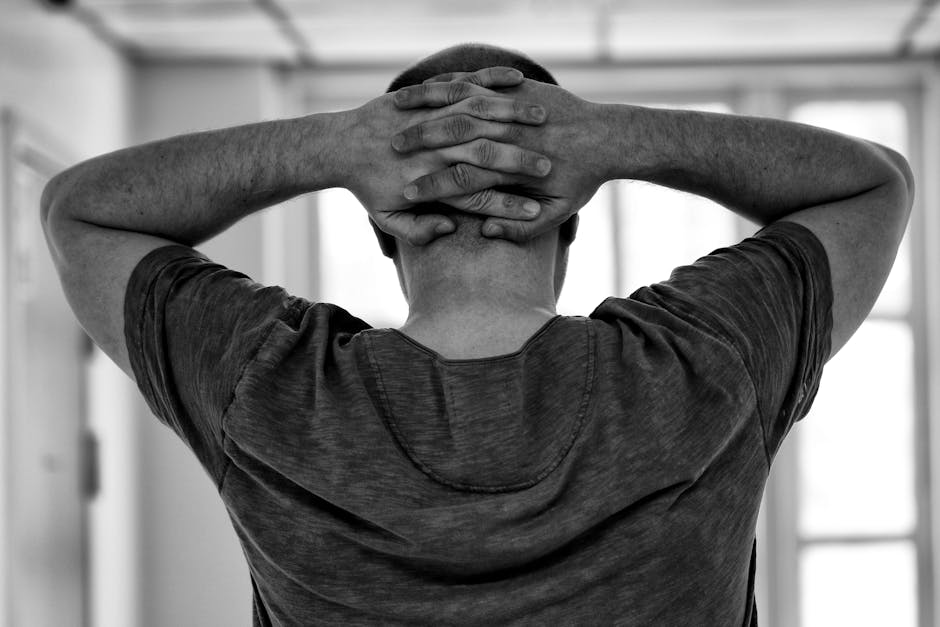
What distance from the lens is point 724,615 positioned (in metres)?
0.85

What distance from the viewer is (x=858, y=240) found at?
0.95m

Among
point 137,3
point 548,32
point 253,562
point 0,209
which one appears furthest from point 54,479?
point 253,562

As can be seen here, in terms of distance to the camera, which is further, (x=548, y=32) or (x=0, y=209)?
(x=548, y=32)

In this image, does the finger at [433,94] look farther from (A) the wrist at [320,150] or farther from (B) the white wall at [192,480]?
(B) the white wall at [192,480]

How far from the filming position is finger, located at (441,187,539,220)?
3.12 ft

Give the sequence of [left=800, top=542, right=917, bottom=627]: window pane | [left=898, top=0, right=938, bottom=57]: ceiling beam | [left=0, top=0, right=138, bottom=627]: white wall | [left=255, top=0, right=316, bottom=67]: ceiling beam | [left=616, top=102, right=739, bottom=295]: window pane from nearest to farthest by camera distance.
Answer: [left=0, top=0, right=138, bottom=627]: white wall → [left=255, top=0, right=316, bottom=67]: ceiling beam → [left=898, top=0, right=938, bottom=57]: ceiling beam → [left=800, top=542, right=917, bottom=627]: window pane → [left=616, top=102, right=739, bottom=295]: window pane

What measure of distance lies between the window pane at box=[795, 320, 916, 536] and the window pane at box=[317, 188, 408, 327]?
1888 millimetres

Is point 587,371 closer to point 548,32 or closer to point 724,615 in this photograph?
point 724,615

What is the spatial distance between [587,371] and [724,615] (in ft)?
0.67

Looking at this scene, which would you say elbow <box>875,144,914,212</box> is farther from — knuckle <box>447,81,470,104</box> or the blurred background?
the blurred background

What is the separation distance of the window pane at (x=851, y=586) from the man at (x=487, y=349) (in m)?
4.32

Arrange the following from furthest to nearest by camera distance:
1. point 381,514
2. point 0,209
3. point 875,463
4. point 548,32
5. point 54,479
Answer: point 875,463, point 548,32, point 54,479, point 0,209, point 381,514

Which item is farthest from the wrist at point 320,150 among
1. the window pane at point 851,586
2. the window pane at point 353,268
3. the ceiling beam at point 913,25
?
the window pane at point 851,586

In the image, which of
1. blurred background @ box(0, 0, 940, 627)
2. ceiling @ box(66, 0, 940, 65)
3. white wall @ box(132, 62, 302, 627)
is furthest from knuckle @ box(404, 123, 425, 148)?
white wall @ box(132, 62, 302, 627)
